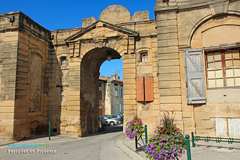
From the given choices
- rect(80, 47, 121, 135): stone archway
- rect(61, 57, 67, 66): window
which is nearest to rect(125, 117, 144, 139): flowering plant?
rect(80, 47, 121, 135): stone archway

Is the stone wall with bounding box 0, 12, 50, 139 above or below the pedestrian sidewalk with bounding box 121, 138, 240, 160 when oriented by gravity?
above

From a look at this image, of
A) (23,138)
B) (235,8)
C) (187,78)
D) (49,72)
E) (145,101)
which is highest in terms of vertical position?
(235,8)

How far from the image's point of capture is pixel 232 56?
824 cm

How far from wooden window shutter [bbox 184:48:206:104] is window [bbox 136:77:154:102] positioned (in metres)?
2.10

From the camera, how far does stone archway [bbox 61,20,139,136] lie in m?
10.8

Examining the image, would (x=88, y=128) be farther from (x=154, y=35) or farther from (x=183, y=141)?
(x=183, y=141)

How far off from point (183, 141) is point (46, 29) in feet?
35.9

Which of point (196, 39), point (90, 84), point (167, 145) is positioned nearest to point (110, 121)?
point (90, 84)

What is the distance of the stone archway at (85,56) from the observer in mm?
10812

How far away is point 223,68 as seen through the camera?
8258 millimetres

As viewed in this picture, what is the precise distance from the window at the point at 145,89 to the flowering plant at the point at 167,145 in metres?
5.46

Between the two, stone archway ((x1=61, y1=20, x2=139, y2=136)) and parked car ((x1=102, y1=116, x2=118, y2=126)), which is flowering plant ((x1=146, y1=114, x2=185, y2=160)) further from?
parked car ((x1=102, y1=116, x2=118, y2=126))

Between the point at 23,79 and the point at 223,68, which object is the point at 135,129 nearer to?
the point at 223,68

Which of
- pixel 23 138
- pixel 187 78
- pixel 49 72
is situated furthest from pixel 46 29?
pixel 187 78
